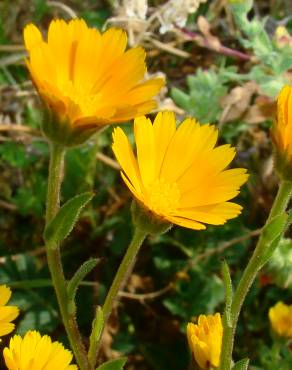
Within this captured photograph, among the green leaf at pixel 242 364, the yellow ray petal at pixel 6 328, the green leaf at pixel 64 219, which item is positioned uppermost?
the green leaf at pixel 64 219

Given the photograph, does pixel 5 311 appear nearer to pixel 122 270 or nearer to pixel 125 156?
pixel 122 270

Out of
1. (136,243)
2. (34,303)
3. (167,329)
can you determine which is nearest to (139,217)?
(136,243)

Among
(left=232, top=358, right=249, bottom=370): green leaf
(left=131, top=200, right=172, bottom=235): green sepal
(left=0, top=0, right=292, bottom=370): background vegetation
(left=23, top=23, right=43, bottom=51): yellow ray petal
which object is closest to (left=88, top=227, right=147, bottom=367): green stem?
(left=131, top=200, right=172, bottom=235): green sepal

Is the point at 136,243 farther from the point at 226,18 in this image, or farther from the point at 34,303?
the point at 226,18

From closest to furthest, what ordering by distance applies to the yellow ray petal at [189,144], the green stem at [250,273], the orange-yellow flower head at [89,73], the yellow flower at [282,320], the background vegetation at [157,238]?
1. the orange-yellow flower head at [89,73]
2. the green stem at [250,273]
3. the yellow ray petal at [189,144]
4. the yellow flower at [282,320]
5. the background vegetation at [157,238]

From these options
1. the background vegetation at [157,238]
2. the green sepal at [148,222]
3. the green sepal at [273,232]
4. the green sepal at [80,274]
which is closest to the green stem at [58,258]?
the green sepal at [80,274]

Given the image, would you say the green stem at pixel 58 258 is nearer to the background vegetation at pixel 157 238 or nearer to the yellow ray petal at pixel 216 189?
the yellow ray petal at pixel 216 189
